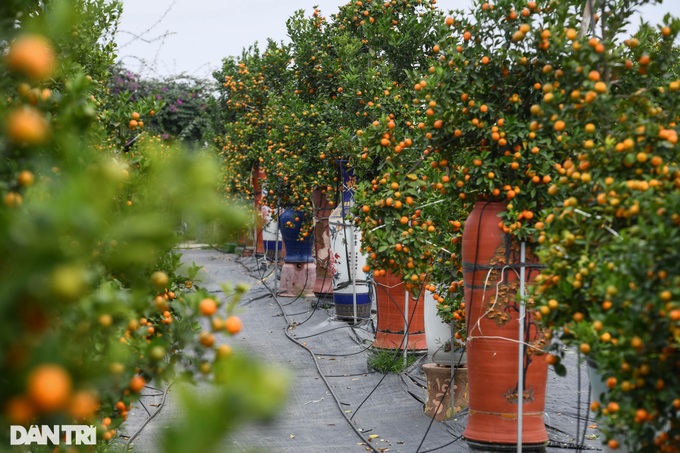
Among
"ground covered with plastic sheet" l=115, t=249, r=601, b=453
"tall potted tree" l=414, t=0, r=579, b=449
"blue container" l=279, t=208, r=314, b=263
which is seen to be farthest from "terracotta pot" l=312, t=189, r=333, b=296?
"tall potted tree" l=414, t=0, r=579, b=449

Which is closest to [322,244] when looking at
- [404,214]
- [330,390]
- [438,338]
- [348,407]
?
[330,390]

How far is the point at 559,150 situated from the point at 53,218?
12.4 feet

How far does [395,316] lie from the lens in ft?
26.5

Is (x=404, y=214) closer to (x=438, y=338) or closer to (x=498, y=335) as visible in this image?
(x=498, y=335)

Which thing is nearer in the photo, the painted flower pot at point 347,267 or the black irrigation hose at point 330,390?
the black irrigation hose at point 330,390

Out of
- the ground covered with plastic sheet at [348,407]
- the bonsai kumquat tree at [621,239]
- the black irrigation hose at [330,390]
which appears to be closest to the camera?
the bonsai kumquat tree at [621,239]

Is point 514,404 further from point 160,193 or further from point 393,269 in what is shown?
point 160,193

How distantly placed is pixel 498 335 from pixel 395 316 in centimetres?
375

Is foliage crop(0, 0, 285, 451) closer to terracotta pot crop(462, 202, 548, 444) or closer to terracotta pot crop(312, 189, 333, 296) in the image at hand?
terracotta pot crop(462, 202, 548, 444)

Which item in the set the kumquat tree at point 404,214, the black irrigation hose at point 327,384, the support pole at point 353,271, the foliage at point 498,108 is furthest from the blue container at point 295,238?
the foliage at point 498,108

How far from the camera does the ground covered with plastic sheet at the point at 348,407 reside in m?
5.63

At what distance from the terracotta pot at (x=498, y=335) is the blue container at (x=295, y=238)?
7.75m

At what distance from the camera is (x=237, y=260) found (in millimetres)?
18062

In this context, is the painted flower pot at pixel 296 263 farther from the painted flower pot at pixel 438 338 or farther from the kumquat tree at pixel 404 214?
the painted flower pot at pixel 438 338
